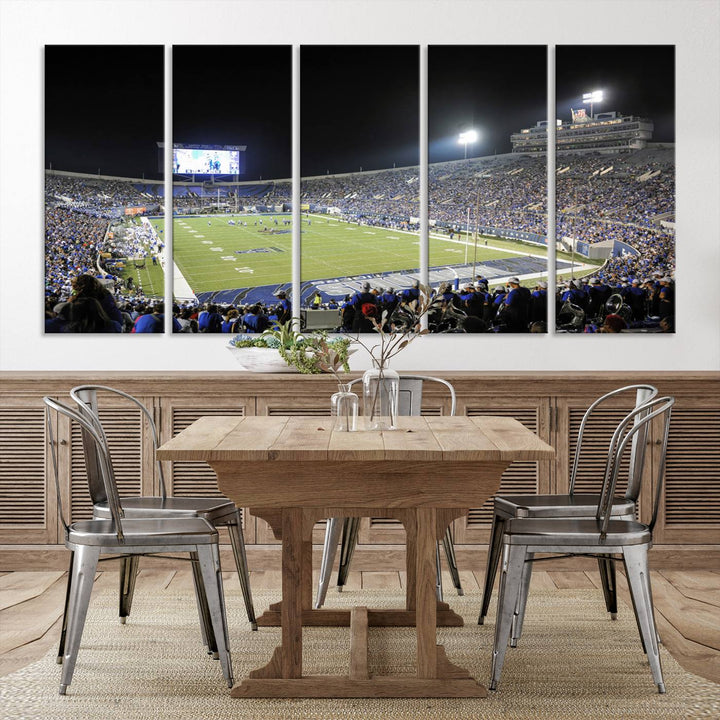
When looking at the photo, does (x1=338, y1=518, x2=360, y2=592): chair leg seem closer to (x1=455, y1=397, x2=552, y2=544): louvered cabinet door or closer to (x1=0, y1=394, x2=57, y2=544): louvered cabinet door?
(x1=455, y1=397, x2=552, y2=544): louvered cabinet door

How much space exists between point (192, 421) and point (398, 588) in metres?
1.17

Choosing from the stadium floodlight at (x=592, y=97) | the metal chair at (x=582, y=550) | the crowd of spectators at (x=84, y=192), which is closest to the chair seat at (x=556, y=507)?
the metal chair at (x=582, y=550)

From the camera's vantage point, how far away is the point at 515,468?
4.15 metres

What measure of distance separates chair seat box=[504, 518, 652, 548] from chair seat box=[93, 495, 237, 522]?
985 mm

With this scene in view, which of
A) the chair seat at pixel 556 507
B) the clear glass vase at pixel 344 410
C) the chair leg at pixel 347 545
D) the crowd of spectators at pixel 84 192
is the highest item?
the crowd of spectators at pixel 84 192

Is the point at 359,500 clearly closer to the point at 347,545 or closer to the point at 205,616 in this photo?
the point at 205,616

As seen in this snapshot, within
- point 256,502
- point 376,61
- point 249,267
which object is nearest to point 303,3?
point 376,61

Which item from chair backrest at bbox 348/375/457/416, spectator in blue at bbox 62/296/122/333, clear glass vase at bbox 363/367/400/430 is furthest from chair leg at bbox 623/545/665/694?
spectator in blue at bbox 62/296/122/333

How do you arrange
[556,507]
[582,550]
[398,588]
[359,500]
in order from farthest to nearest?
[398,588] → [556,507] → [582,550] → [359,500]

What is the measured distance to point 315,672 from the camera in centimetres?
285

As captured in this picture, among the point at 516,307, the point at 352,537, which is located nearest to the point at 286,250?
the point at 516,307

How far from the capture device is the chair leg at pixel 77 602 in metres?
2.64

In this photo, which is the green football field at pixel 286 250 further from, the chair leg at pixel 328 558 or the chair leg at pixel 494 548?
the chair leg at pixel 494 548

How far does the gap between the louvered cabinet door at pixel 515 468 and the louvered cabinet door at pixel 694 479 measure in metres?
0.52
